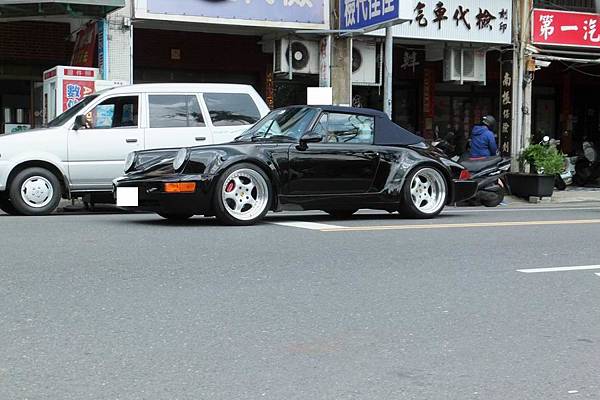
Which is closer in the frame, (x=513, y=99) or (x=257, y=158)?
(x=257, y=158)

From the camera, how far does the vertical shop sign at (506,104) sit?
18812 mm

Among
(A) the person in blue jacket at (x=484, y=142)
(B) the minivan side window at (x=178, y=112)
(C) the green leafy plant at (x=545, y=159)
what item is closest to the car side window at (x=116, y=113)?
(B) the minivan side window at (x=178, y=112)

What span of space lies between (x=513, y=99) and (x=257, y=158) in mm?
11042

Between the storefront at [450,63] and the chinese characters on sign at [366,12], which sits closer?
the chinese characters on sign at [366,12]

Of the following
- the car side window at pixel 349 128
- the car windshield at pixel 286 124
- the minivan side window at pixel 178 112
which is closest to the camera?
the car windshield at pixel 286 124

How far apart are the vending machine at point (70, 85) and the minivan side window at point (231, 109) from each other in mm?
3387

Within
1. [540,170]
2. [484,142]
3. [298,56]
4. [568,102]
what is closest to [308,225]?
[484,142]

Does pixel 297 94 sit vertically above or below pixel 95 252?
above

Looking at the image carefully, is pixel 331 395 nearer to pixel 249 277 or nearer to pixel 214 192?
pixel 249 277

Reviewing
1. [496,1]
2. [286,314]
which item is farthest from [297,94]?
[286,314]

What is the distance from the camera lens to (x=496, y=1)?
18.5 meters

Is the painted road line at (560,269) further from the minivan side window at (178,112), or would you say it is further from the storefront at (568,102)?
the storefront at (568,102)

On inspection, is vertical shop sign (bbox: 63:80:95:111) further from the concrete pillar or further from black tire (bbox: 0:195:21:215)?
the concrete pillar

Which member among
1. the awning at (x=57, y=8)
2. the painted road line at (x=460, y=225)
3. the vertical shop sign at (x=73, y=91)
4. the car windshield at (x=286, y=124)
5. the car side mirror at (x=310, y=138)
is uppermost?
the awning at (x=57, y=8)
